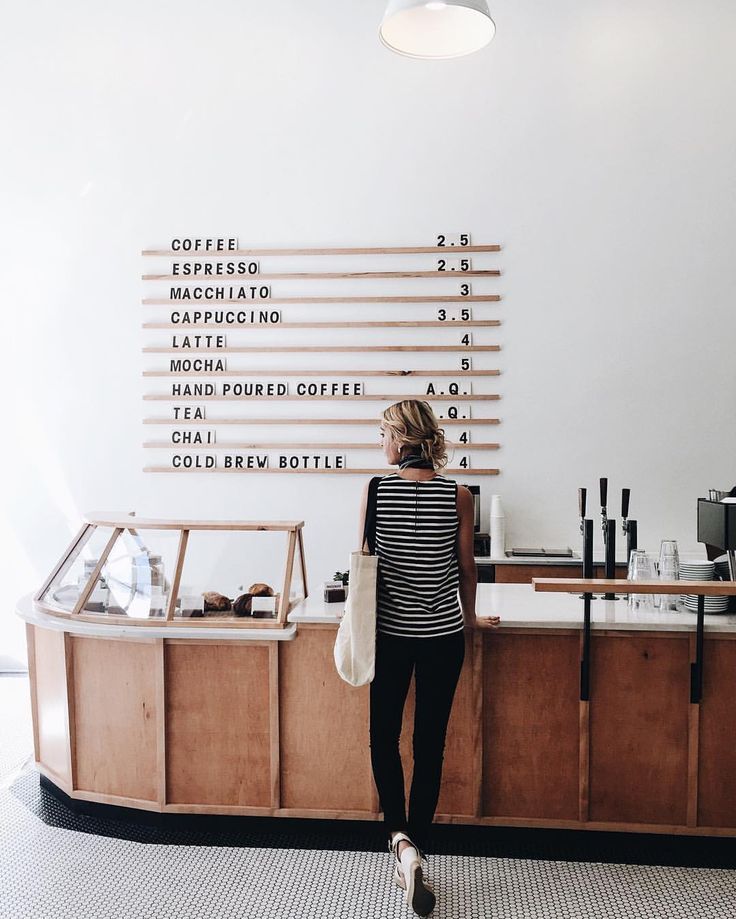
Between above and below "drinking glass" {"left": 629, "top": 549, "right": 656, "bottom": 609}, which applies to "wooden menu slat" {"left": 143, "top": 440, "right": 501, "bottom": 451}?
above

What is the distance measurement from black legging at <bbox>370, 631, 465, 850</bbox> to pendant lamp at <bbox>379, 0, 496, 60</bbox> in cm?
221

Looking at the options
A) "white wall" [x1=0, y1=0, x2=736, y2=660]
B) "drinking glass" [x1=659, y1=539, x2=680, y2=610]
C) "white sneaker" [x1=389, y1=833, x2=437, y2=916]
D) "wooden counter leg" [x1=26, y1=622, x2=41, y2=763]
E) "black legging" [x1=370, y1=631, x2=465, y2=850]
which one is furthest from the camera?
"white wall" [x1=0, y1=0, x2=736, y2=660]

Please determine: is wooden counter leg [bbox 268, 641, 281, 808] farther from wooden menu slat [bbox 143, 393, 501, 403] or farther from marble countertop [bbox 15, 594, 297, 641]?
wooden menu slat [bbox 143, 393, 501, 403]

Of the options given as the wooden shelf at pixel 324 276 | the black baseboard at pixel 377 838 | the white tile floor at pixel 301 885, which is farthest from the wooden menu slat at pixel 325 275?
the white tile floor at pixel 301 885

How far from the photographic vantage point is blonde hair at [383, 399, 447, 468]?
2.54 metres

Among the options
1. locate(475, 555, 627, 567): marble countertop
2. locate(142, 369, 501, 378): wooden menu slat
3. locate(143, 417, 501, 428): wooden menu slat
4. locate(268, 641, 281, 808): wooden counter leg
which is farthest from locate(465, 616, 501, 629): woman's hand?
locate(142, 369, 501, 378): wooden menu slat

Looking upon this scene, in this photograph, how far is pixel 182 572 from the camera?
3000 millimetres

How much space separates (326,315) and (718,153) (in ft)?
8.12

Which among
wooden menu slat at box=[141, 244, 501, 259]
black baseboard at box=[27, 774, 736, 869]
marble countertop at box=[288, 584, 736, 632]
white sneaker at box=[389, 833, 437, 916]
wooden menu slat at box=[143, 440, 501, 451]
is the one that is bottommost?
black baseboard at box=[27, 774, 736, 869]

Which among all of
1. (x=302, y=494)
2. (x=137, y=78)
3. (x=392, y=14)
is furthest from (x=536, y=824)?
(x=137, y=78)

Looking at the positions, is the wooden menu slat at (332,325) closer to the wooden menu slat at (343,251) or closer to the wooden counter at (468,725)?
the wooden menu slat at (343,251)

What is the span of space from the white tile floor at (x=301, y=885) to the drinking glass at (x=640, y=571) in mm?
940

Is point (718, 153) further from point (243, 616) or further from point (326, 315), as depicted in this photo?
point (243, 616)

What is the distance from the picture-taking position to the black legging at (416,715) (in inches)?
99.3
